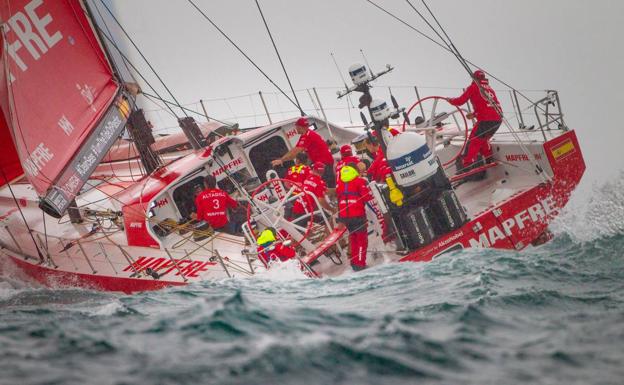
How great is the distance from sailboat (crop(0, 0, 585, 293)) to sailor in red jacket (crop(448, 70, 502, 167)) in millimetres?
188

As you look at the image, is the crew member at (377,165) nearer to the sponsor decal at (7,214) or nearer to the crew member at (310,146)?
the crew member at (310,146)

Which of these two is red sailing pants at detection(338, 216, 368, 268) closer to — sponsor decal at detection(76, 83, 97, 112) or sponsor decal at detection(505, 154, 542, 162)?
sponsor decal at detection(505, 154, 542, 162)

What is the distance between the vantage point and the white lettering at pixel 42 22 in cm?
480

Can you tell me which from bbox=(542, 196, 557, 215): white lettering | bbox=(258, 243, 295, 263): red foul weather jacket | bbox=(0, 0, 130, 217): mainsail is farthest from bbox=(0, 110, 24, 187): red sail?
bbox=(542, 196, 557, 215): white lettering

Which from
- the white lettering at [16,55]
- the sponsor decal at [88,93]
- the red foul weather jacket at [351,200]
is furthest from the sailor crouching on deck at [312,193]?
the white lettering at [16,55]

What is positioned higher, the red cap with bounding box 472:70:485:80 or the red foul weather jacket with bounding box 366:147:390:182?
the red cap with bounding box 472:70:485:80

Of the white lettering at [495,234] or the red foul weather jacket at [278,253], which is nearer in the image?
the red foul weather jacket at [278,253]

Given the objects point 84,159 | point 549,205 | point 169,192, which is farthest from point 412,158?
point 84,159

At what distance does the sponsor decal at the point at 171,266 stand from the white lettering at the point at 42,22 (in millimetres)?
2140

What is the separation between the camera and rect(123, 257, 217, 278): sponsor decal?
437 centimetres

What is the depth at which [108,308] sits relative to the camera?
3.17m

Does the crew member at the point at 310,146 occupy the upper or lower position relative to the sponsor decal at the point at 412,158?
upper

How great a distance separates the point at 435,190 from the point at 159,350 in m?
2.61

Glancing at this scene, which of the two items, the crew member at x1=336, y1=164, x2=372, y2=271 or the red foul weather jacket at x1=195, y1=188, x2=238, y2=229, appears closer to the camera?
the crew member at x1=336, y1=164, x2=372, y2=271
